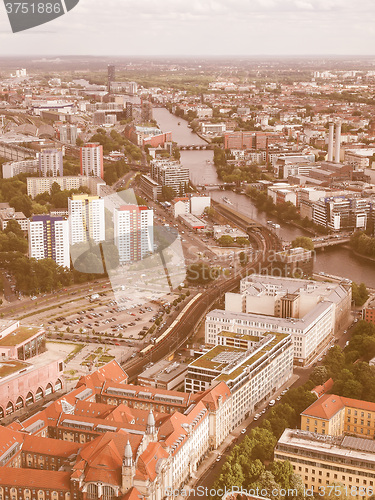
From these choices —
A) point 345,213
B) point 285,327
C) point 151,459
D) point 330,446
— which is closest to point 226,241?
point 345,213

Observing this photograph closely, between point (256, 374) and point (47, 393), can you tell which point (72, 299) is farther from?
point (256, 374)

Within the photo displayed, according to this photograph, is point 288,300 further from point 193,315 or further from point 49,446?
point 49,446

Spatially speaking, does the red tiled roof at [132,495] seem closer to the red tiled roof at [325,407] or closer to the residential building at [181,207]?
the red tiled roof at [325,407]

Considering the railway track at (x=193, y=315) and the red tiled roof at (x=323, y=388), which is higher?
the red tiled roof at (x=323, y=388)

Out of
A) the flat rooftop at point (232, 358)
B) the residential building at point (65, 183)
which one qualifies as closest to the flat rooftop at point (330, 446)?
the flat rooftop at point (232, 358)

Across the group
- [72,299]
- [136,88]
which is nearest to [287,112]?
[136,88]

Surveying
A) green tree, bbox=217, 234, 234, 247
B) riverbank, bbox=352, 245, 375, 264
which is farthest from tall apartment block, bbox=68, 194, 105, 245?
riverbank, bbox=352, 245, 375, 264

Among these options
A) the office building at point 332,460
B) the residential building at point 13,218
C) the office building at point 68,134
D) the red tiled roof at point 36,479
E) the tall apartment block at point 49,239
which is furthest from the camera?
the office building at point 68,134
